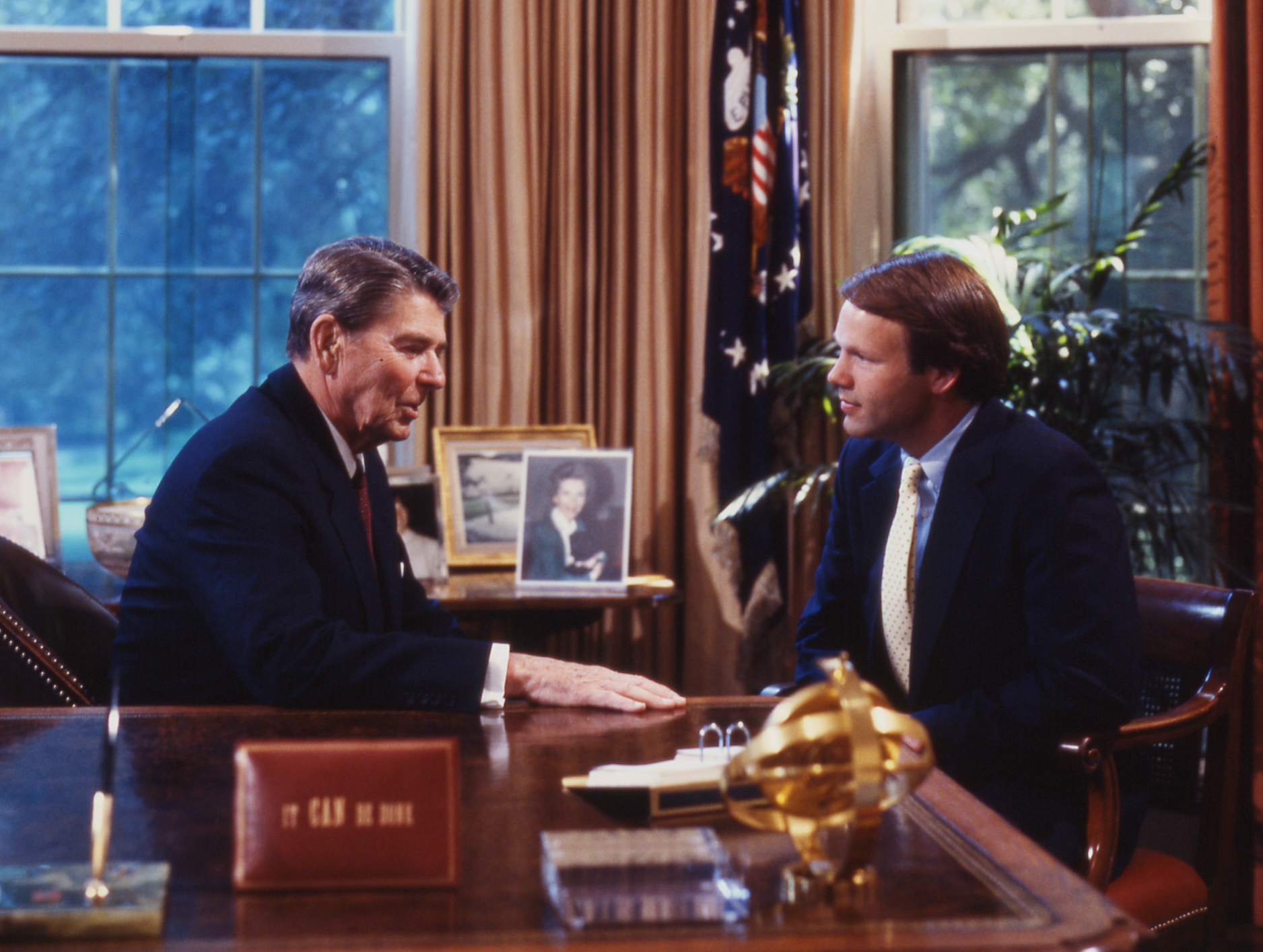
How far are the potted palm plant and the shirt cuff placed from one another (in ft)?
5.25

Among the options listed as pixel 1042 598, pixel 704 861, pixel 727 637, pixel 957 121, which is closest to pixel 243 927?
pixel 704 861

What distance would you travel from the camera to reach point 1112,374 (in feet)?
10.5

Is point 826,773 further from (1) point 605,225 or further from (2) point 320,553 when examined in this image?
(1) point 605,225

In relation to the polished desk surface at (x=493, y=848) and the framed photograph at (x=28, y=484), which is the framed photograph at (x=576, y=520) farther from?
the polished desk surface at (x=493, y=848)

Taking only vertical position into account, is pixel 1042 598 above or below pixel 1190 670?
above

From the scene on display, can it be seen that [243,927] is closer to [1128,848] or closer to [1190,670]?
[1128,848]

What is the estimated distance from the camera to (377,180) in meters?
3.96

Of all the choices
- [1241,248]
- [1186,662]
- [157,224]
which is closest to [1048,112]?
[1241,248]

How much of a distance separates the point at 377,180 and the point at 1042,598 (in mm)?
2719

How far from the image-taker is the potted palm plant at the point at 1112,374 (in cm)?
313

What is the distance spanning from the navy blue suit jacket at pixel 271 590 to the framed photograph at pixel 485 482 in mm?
1272

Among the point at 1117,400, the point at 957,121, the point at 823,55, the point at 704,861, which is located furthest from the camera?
the point at 957,121

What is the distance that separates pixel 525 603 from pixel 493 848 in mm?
1796

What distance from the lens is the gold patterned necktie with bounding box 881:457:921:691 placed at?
6.95 ft
